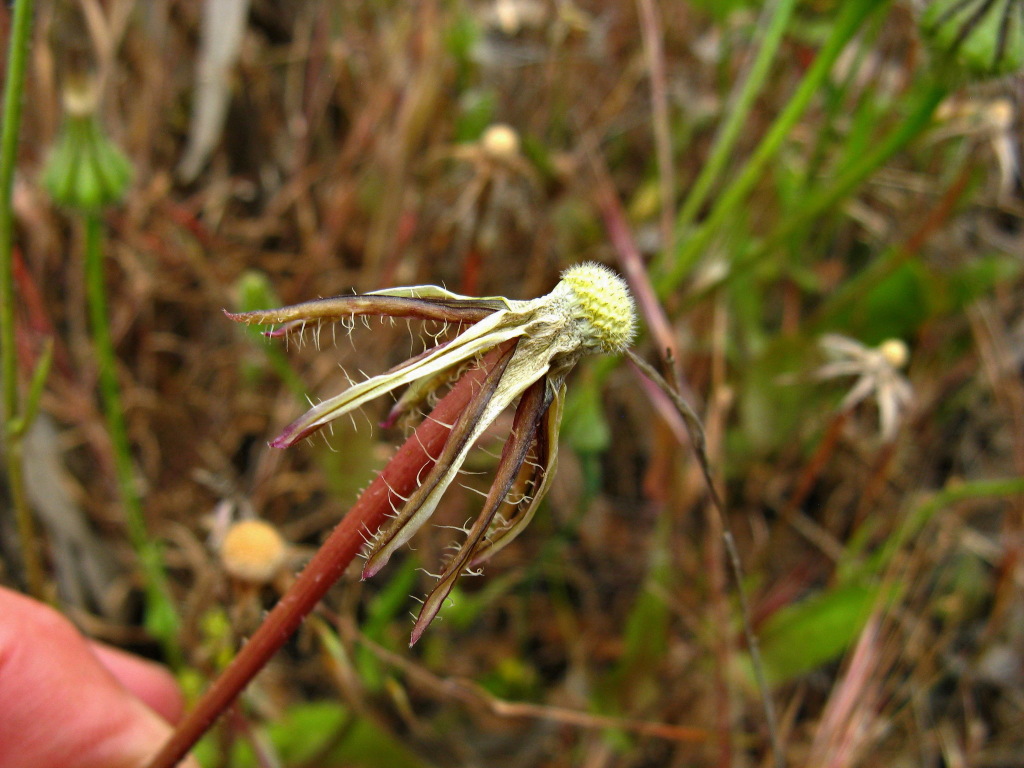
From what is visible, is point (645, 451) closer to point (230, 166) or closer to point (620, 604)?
point (620, 604)

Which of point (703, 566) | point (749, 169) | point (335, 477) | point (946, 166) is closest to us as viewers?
point (749, 169)

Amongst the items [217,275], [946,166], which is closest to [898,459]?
[946,166]

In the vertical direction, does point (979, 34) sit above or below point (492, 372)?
above

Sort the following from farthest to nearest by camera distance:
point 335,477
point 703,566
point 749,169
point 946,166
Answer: point 946,166 < point 703,566 < point 335,477 < point 749,169

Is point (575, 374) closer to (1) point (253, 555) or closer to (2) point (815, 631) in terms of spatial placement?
(2) point (815, 631)

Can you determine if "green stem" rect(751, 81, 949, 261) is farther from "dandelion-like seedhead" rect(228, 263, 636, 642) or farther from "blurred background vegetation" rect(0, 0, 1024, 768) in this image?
"dandelion-like seedhead" rect(228, 263, 636, 642)

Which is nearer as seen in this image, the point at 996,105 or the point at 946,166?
the point at 996,105

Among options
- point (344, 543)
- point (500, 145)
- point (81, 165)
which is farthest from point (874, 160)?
point (81, 165)
